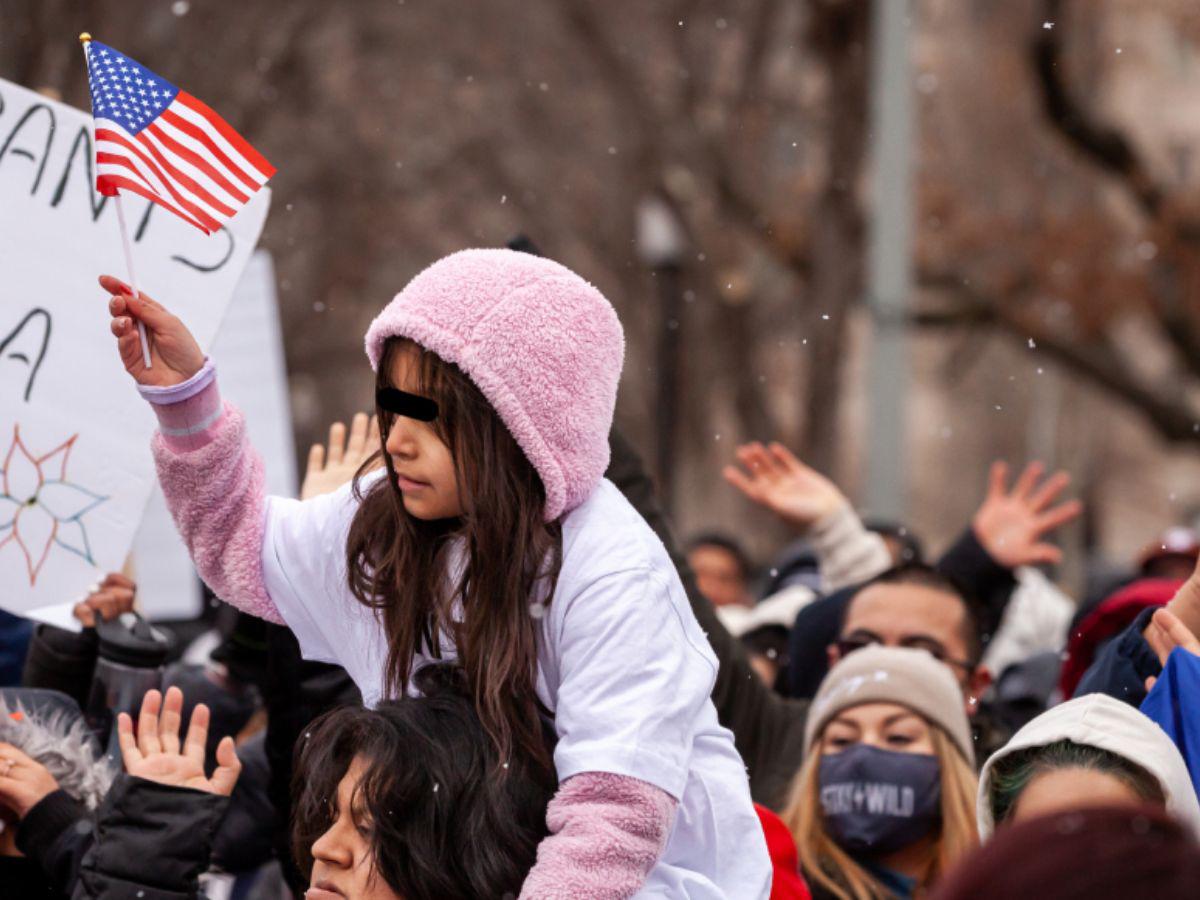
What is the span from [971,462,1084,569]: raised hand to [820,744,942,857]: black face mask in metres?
1.69

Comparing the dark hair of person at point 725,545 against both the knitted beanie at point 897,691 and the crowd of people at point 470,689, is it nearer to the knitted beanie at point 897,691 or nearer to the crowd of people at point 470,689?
the knitted beanie at point 897,691

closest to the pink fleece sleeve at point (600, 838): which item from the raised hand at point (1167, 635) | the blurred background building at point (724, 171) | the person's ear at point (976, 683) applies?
the raised hand at point (1167, 635)

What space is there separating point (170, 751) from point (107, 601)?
997mm

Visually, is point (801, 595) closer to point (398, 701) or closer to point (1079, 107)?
point (398, 701)

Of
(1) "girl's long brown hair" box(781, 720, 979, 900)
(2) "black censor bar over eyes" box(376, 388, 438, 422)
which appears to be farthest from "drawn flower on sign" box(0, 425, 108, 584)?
(1) "girl's long brown hair" box(781, 720, 979, 900)

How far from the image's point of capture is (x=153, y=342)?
10.7 ft

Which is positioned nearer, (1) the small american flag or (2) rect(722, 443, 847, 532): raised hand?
(1) the small american flag

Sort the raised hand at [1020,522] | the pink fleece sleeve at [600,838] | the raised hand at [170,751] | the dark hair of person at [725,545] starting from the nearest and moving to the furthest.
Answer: the pink fleece sleeve at [600,838]
the raised hand at [170,751]
the raised hand at [1020,522]
the dark hair of person at [725,545]

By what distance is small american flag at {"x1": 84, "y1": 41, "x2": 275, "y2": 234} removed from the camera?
346 centimetres

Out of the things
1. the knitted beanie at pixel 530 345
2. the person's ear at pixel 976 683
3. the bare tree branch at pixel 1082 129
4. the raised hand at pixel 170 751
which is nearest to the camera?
the knitted beanie at pixel 530 345

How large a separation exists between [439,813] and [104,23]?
32.6 ft

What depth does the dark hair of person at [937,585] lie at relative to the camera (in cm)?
517

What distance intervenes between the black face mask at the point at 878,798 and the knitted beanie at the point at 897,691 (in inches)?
4.6

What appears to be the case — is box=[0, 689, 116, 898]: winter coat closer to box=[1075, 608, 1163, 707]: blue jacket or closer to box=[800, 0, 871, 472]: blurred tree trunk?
box=[1075, 608, 1163, 707]: blue jacket
